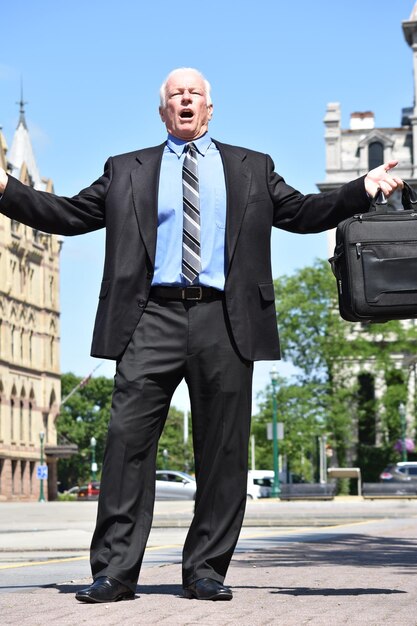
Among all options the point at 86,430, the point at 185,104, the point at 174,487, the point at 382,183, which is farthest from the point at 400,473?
the point at 86,430

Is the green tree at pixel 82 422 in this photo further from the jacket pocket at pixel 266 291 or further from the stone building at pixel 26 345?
the jacket pocket at pixel 266 291

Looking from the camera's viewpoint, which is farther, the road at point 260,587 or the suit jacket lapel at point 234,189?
the suit jacket lapel at point 234,189

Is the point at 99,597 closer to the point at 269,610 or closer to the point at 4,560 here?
the point at 269,610

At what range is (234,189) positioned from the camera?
634 cm

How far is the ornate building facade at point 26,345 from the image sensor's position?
261 feet

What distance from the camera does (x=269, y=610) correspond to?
5461 millimetres

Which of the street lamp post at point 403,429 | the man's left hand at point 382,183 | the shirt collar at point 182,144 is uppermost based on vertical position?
the street lamp post at point 403,429

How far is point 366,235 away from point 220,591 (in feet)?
4.97

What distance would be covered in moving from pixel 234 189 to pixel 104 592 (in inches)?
69.3

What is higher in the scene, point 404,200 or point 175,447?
point 175,447

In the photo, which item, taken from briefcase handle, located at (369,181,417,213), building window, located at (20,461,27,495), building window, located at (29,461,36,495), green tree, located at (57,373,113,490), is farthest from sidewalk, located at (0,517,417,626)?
green tree, located at (57,373,113,490)

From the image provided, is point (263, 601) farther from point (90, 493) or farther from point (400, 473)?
point (90, 493)

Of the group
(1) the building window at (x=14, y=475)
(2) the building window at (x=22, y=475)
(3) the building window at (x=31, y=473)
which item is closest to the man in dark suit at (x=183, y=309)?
(1) the building window at (x=14, y=475)

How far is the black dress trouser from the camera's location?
6.03 m
